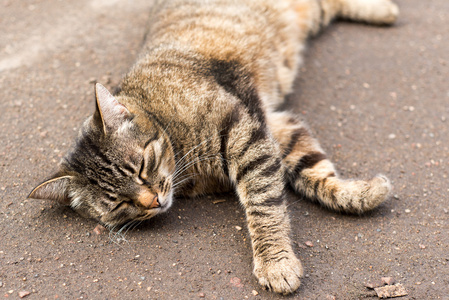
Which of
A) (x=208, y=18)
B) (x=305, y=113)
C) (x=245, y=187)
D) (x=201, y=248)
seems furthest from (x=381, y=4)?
(x=201, y=248)

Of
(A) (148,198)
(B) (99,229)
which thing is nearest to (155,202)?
(A) (148,198)

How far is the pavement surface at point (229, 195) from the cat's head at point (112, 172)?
0.23 meters

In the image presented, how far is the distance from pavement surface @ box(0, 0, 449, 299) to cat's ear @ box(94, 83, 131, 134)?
77 centimetres

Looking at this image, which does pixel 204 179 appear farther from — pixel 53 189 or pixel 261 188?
pixel 53 189

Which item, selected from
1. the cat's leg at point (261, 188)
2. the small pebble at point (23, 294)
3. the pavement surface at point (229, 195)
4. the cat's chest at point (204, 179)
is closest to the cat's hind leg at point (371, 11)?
the pavement surface at point (229, 195)

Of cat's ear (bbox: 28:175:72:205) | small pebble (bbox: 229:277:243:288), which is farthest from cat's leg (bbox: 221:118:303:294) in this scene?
cat's ear (bbox: 28:175:72:205)

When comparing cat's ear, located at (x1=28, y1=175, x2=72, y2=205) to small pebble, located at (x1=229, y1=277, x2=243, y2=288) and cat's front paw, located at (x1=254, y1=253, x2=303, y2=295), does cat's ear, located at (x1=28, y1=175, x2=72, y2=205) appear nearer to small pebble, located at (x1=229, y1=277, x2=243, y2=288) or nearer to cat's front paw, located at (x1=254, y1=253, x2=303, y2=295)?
small pebble, located at (x1=229, y1=277, x2=243, y2=288)

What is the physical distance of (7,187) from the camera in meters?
3.13

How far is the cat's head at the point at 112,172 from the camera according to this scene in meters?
2.63

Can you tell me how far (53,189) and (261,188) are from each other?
54.2 inches

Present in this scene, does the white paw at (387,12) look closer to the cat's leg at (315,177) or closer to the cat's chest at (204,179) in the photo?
the cat's leg at (315,177)

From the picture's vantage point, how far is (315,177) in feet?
10.2

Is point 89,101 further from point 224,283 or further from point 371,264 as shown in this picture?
point 371,264

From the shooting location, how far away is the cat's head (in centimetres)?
263
